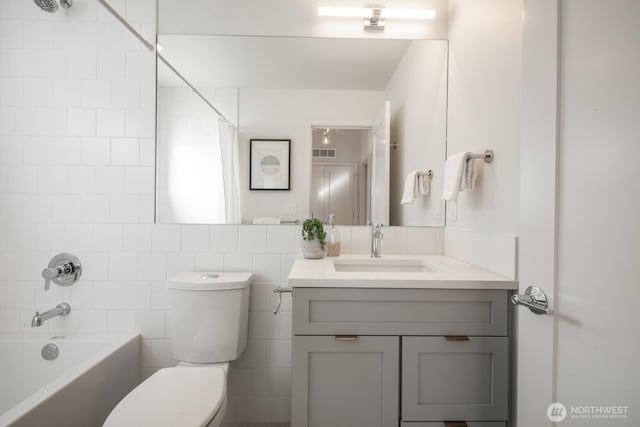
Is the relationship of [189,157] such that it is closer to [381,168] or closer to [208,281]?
[208,281]

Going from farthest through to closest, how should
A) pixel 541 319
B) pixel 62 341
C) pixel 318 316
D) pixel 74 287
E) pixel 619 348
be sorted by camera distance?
pixel 74 287
pixel 62 341
pixel 318 316
pixel 541 319
pixel 619 348

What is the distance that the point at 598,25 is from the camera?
68cm

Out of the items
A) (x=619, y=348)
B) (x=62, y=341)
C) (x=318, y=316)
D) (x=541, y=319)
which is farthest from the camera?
(x=62, y=341)

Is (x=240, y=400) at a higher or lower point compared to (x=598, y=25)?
lower

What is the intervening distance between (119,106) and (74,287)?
1.02 m

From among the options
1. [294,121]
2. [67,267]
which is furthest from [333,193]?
[67,267]

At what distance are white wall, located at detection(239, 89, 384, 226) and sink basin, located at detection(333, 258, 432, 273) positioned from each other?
372 millimetres

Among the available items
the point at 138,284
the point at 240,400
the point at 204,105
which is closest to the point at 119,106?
the point at 204,105

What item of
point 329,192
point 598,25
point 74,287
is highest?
point 598,25

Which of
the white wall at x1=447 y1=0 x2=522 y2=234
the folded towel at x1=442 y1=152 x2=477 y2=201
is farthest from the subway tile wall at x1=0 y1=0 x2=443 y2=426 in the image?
the white wall at x1=447 y1=0 x2=522 y2=234

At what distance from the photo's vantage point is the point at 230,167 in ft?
6.25

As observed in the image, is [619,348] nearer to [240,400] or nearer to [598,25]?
[598,25]

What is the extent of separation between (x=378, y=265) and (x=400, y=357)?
0.56m

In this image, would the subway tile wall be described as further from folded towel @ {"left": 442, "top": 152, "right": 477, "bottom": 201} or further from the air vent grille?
folded towel @ {"left": 442, "top": 152, "right": 477, "bottom": 201}
